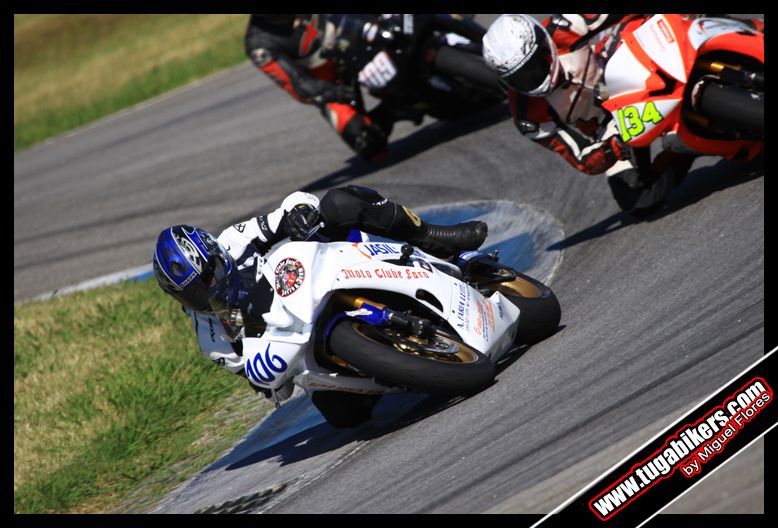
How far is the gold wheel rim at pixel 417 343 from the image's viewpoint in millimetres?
6121

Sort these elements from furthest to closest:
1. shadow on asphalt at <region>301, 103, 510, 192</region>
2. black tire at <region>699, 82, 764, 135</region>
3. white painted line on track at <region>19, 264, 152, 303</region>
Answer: shadow on asphalt at <region>301, 103, 510, 192</region> → white painted line on track at <region>19, 264, 152, 303</region> → black tire at <region>699, 82, 764, 135</region>

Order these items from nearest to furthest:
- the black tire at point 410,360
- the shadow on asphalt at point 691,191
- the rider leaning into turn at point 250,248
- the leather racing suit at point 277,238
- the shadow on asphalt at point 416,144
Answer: the black tire at point 410,360 < the rider leaning into turn at point 250,248 < the leather racing suit at point 277,238 < the shadow on asphalt at point 691,191 < the shadow on asphalt at point 416,144

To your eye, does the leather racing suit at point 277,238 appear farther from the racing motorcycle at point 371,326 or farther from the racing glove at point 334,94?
the racing glove at point 334,94

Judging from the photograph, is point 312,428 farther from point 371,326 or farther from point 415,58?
point 415,58

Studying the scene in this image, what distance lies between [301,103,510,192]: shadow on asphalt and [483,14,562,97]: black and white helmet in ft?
14.2

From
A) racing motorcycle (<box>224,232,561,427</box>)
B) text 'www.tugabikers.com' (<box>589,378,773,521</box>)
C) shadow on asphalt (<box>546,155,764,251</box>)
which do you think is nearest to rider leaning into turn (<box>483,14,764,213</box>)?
shadow on asphalt (<box>546,155,764,251</box>)

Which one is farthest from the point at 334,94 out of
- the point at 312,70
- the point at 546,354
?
the point at 546,354

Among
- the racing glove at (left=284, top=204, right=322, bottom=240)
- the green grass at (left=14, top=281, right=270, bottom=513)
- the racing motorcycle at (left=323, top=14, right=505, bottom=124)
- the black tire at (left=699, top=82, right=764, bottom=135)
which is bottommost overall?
the green grass at (left=14, top=281, right=270, bottom=513)

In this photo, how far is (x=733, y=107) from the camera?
7285 mm

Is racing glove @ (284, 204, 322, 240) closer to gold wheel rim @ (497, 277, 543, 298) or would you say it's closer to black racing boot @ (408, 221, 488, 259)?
black racing boot @ (408, 221, 488, 259)

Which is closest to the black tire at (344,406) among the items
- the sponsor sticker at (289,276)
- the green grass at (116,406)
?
the sponsor sticker at (289,276)

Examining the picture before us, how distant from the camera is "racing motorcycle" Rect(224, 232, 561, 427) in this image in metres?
6.04

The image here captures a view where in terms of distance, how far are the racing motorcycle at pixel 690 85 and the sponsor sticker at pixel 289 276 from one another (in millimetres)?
2653
